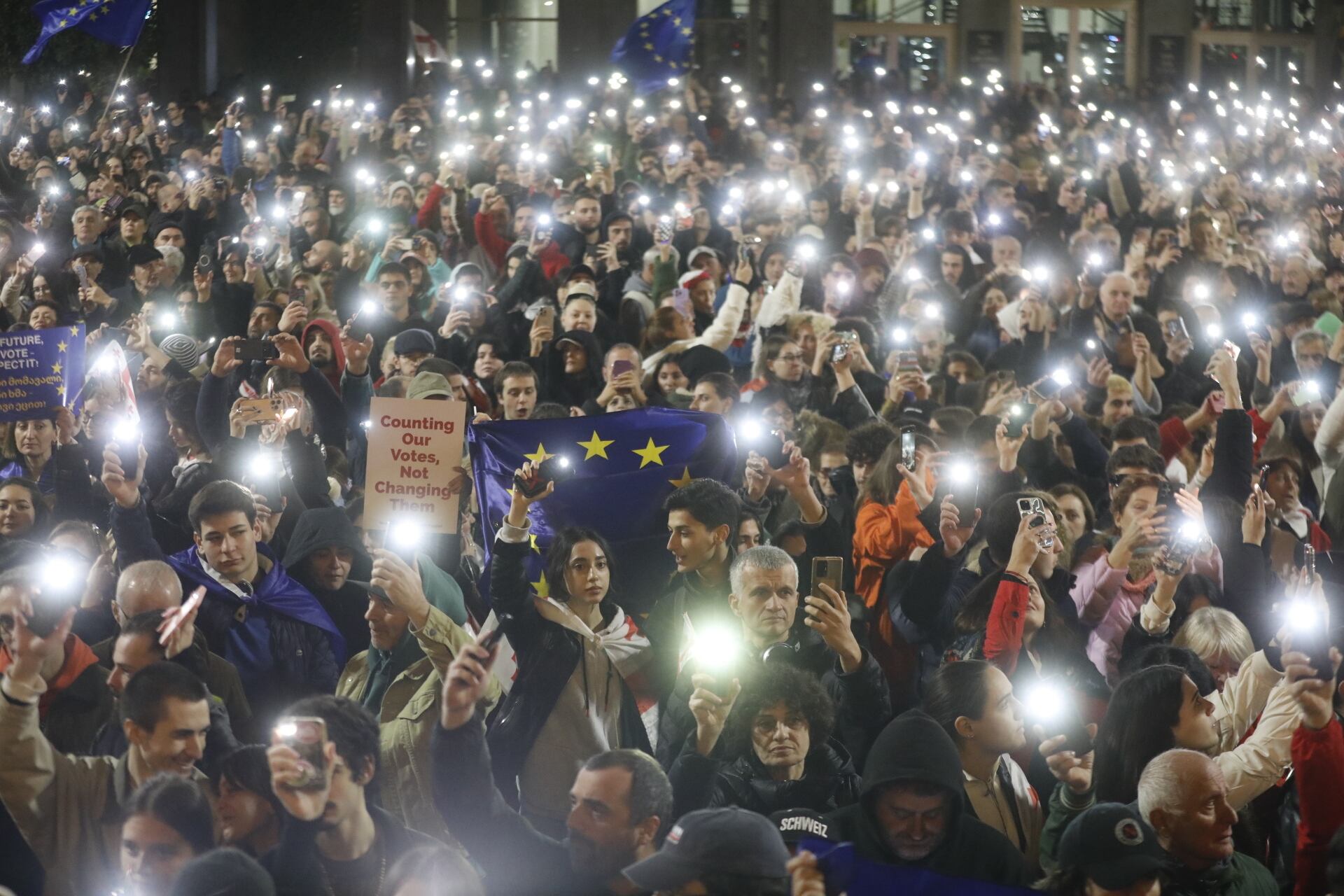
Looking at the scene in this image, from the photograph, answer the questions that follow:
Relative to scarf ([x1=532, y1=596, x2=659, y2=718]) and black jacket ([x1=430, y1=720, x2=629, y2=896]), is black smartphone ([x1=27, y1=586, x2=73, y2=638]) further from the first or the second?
scarf ([x1=532, y1=596, x2=659, y2=718])

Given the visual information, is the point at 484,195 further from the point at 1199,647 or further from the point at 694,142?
the point at 1199,647

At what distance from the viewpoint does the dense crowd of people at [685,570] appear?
3.95m

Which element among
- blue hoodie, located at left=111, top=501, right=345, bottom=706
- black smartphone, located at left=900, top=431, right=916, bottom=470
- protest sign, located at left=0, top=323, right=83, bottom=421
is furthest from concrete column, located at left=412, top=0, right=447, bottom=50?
blue hoodie, located at left=111, top=501, right=345, bottom=706

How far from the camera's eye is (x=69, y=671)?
472 centimetres

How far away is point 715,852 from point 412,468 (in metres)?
2.77

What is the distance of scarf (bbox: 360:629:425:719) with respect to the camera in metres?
5.14

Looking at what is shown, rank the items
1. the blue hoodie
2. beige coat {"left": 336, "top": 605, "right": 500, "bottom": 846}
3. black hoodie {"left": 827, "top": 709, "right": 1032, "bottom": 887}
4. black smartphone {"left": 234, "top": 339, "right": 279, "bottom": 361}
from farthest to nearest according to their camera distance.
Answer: black smartphone {"left": 234, "top": 339, "right": 279, "bottom": 361} → the blue hoodie → beige coat {"left": 336, "top": 605, "right": 500, "bottom": 846} → black hoodie {"left": 827, "top": 709, "right": 1032, "bottom": 887}

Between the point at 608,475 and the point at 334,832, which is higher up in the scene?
the point at 608,475

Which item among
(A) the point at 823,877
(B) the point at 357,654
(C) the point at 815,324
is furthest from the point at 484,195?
(A) the point at 823,877

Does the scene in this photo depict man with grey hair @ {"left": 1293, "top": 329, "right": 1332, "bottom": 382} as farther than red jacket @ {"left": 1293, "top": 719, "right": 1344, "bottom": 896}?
Yes

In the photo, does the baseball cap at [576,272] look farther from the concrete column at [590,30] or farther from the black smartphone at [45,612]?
the concrete column at [590,30]

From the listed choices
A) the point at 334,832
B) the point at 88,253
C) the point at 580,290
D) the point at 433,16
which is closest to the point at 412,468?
the point at 334,832

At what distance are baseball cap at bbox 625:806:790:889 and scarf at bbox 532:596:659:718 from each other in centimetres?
152

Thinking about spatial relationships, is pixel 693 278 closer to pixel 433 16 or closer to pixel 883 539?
pixel 883 539
